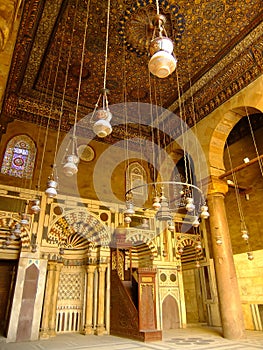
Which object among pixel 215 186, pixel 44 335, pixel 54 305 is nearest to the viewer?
pixel 44 335

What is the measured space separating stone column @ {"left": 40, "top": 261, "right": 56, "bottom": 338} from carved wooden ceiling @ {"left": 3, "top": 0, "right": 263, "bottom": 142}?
489cm

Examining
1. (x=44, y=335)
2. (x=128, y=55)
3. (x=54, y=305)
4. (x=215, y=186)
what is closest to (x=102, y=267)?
(x=54, y=305)

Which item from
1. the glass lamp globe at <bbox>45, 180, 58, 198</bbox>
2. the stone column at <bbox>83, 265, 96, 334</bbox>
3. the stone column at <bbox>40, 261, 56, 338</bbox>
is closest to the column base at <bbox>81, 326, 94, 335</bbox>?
the stone column at <bbox>83, 265, 96, 334</bbox>

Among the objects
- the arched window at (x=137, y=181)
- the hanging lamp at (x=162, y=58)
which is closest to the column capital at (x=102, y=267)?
the arched window at (x=137, y=181)

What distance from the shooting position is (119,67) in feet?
27.2

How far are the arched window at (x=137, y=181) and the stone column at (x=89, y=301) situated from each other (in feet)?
9.76

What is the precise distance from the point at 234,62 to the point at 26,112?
6.86 m

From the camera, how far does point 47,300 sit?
7473 millimetres

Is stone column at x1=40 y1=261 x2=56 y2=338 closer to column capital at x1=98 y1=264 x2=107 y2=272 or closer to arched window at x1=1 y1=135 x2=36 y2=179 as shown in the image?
column capital at x1=98 y1=264 x2=107 y2=272

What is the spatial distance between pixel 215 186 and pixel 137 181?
11.4 ft

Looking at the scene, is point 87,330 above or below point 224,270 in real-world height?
below

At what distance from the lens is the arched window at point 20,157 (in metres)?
8.42

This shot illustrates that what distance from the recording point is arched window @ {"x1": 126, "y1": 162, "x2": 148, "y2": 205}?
33.6ft

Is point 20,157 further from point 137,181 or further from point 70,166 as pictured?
point 70,166
